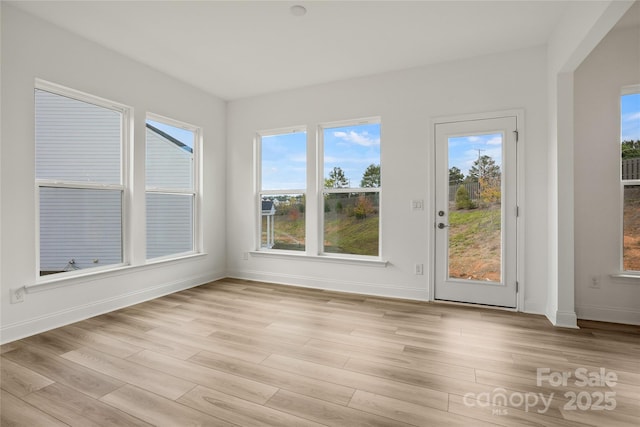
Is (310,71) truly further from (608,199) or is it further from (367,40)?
(608,199)

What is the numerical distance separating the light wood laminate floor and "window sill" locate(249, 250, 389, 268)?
32.5 inches

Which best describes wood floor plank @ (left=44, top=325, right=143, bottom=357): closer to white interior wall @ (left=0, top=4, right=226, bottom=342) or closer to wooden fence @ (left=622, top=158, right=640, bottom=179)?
white interior wall @ (left=0, top=4, right=226, bottom=342)

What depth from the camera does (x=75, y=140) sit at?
3.16m

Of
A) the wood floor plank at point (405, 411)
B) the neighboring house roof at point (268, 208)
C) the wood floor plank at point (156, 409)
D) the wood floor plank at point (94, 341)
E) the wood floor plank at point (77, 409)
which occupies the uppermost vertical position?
the neighboring house roof at point (268, 208)

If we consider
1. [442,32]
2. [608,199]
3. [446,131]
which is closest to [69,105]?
[442,32]

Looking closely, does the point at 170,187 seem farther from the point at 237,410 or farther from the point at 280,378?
the point at 237,410

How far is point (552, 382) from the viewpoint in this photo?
200cm

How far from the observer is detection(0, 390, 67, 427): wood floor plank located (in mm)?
1635

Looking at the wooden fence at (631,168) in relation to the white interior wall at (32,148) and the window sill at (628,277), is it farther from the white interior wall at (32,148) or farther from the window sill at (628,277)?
the white interior wall at (32,148)

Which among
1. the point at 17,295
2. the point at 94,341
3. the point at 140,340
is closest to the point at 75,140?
the point at 17,295

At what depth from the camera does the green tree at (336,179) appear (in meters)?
4.34

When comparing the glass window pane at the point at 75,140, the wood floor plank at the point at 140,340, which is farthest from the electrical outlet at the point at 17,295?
the glass window pane at the point at 75,140

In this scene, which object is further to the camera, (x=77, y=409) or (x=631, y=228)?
(x=631, y=228)

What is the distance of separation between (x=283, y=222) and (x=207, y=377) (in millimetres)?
2883
